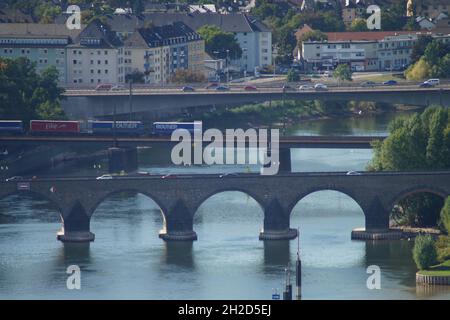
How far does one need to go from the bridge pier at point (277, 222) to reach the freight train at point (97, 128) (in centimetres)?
1714

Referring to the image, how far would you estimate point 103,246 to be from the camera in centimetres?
8812

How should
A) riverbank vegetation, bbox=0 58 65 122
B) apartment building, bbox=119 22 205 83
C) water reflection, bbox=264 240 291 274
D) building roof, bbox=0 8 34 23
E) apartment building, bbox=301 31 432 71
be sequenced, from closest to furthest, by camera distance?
1. water reflection, bbox=264 240 291 274
2. riverbank vegetation, bbox=0 58 65 122
3. apartment building, bbox=119 22 205 83
4. building roof, bbox=0 8 34 23
5. apartment building, bbox=301 31 432 71

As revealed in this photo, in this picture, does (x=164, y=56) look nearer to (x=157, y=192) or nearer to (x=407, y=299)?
(x=157, y=192)

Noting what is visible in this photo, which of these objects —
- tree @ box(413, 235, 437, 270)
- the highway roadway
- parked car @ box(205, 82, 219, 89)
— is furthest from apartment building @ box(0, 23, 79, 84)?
tree @ box(413, 235, 437, 270)

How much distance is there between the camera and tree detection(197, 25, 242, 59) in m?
145

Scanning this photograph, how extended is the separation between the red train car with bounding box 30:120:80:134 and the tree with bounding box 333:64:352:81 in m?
31.5

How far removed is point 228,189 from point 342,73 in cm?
4879

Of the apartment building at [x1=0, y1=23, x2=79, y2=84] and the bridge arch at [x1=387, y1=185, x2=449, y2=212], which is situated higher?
the apartment building at [x1=0, y1=23, x2=79, y2=84]

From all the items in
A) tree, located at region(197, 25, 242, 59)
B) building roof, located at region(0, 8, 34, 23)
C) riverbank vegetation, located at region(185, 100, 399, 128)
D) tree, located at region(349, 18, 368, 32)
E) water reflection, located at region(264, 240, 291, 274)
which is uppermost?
building roof, located at region(0, 8, 34, 23)

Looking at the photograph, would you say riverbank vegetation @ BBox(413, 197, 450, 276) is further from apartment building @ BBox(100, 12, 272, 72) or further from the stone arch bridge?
apartment building @ BBox(100, 12, 272, 72)

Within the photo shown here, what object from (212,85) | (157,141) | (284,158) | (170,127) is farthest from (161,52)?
(284,158)

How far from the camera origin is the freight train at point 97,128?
352 ft

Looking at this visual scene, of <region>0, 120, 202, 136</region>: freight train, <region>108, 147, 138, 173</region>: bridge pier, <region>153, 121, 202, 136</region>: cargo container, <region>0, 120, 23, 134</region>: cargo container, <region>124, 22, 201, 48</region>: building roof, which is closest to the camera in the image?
<region>108, 147, 138, 173</region>: bridge pier

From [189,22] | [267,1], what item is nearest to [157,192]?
[189,22]
